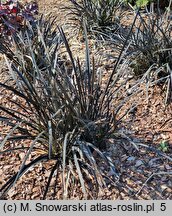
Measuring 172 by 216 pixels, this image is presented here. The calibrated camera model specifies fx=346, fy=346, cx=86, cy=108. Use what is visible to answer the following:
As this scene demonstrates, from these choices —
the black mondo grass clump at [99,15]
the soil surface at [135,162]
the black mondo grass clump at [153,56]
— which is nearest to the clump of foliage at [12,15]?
the black mondo grass clump at [99,15]

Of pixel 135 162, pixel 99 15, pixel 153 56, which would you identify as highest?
pixel 99 15

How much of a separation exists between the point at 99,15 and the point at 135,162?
2003 millimetres

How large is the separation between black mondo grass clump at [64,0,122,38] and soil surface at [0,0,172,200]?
113cm

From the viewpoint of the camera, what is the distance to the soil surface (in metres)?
2.40

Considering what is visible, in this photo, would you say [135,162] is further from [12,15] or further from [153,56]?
[12,15]

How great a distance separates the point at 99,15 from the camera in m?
3.96

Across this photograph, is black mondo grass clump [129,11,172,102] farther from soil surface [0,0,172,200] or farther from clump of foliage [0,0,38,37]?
clump of foliage [0,0,38,37]

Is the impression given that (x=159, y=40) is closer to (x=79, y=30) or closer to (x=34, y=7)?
(x=79, y=30)

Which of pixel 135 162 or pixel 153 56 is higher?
pixel 153 56

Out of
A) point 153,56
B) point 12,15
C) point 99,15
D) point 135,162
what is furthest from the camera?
point 99,15

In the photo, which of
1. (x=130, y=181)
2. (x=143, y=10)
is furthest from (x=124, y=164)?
(x=143, y=10)

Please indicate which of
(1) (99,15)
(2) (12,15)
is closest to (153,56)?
(1) (99,15)

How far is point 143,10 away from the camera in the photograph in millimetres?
4465

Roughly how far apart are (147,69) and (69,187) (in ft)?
4.81
